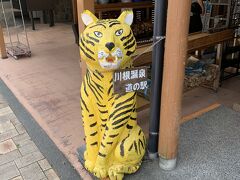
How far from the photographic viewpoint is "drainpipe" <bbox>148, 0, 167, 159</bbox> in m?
1.73

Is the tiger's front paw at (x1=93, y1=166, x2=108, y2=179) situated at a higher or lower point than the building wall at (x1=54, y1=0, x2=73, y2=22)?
lower

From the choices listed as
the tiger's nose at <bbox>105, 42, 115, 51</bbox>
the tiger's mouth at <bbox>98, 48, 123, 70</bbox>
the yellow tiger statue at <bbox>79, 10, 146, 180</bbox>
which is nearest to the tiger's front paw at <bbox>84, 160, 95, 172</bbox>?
the yellow tiger statue at <bbox>79, 10, 146, 180</bbox>

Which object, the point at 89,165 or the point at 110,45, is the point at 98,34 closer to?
the point at 110,45

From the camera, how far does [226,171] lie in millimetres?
1950

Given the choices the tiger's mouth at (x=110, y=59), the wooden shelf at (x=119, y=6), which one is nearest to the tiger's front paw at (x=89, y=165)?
the tiger's mouth at (x=110, y=59)

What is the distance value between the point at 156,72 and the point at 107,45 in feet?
1.38

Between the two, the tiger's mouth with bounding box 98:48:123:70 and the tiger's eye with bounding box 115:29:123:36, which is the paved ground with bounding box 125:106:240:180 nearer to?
the tiger's mouth with bounding box 98:48:123:70

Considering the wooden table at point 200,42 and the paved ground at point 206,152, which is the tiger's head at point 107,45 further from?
the paved ground at point 206,152

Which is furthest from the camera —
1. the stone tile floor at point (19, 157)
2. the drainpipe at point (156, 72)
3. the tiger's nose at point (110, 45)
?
the stone tile floor at point (19, 157)

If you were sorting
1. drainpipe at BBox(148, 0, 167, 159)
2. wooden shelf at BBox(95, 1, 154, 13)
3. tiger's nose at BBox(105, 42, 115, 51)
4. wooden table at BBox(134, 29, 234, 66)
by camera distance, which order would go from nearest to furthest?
tiger's nose at BBox(105, 42, 115, 51), drainpipe at BBox(148, 0, 167, 159), wooden table at BBox(134, 29, 234, 66), wooden shelf at BBox(95, 1, 154, 13)

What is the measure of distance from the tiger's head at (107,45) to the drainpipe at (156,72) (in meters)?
0.17

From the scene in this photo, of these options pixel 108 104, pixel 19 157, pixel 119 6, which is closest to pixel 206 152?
pixel 108 104

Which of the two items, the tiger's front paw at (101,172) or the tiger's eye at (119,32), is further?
the tiger's front paw at (101,172)

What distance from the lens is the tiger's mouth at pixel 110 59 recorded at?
163 cm
